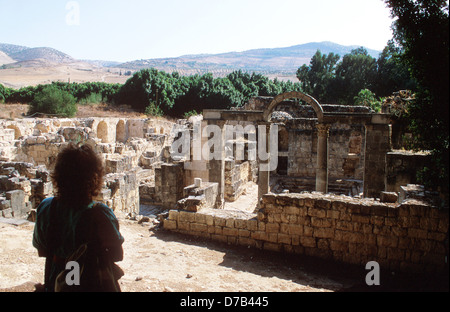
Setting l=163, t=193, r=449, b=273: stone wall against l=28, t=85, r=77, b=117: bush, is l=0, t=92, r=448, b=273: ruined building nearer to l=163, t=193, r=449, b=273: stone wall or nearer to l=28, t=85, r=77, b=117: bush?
l=163, t=193, r=449, b=273: stone wall

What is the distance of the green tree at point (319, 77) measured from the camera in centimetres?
4244

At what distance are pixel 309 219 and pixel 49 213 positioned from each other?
186 inches

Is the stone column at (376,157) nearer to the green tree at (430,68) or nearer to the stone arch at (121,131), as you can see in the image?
the green tree at (430,68)

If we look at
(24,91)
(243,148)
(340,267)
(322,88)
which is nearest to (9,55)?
(24,91)

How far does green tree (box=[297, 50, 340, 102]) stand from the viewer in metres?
42.4

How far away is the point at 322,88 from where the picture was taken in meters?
43.0

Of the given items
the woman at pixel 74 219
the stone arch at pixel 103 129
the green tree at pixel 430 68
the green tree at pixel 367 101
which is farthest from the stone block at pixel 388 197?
the stone arch at pixel 103 129

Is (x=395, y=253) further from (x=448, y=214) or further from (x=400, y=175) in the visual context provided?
(x=400, y=175)

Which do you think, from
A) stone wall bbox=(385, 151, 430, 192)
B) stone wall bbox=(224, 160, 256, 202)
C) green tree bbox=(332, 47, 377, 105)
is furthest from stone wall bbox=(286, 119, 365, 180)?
green tree bbox=(332, 47, 377, 105)

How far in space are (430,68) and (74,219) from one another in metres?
4.75

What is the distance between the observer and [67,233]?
306cm

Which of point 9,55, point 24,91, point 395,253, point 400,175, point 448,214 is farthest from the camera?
point 9,55

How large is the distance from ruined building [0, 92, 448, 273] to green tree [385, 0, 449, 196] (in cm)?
105
